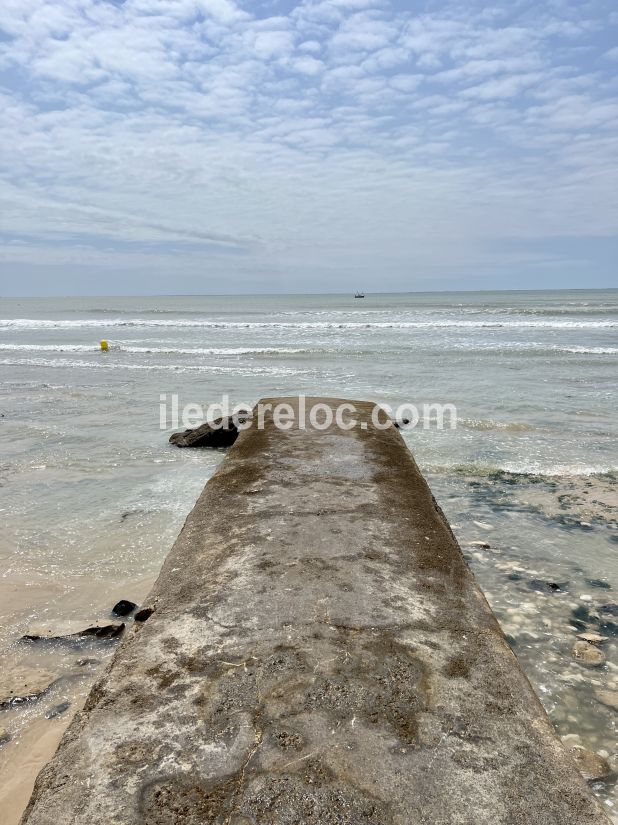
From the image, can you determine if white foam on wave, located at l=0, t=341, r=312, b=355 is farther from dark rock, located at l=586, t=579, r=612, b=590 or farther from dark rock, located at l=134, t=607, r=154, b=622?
dark rock, located at l=134, t=607, r=154, b=622

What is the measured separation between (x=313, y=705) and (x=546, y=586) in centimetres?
254

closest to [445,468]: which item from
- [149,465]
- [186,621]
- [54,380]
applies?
[149,465]

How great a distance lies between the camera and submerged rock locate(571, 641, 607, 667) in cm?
297

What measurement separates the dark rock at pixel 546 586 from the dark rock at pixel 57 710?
9.10 feet

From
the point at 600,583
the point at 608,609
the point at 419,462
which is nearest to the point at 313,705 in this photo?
the point at 608,609

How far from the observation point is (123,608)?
3531mm

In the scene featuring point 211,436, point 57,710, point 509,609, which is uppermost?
point 211,436

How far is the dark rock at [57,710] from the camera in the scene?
2.67m

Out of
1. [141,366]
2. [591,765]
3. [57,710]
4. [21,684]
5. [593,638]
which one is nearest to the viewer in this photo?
[591,765]

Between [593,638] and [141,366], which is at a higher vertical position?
[141,366]

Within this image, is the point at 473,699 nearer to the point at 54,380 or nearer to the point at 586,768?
the point at 586,768

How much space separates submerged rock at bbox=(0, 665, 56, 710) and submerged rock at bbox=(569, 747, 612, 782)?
241cm

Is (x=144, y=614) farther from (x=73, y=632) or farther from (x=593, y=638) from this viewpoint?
(x=593, y=638)

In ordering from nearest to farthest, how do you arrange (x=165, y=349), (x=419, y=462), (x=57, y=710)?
(x=57, y=710) → (x=419, y=462) → (x=165, y=349)
